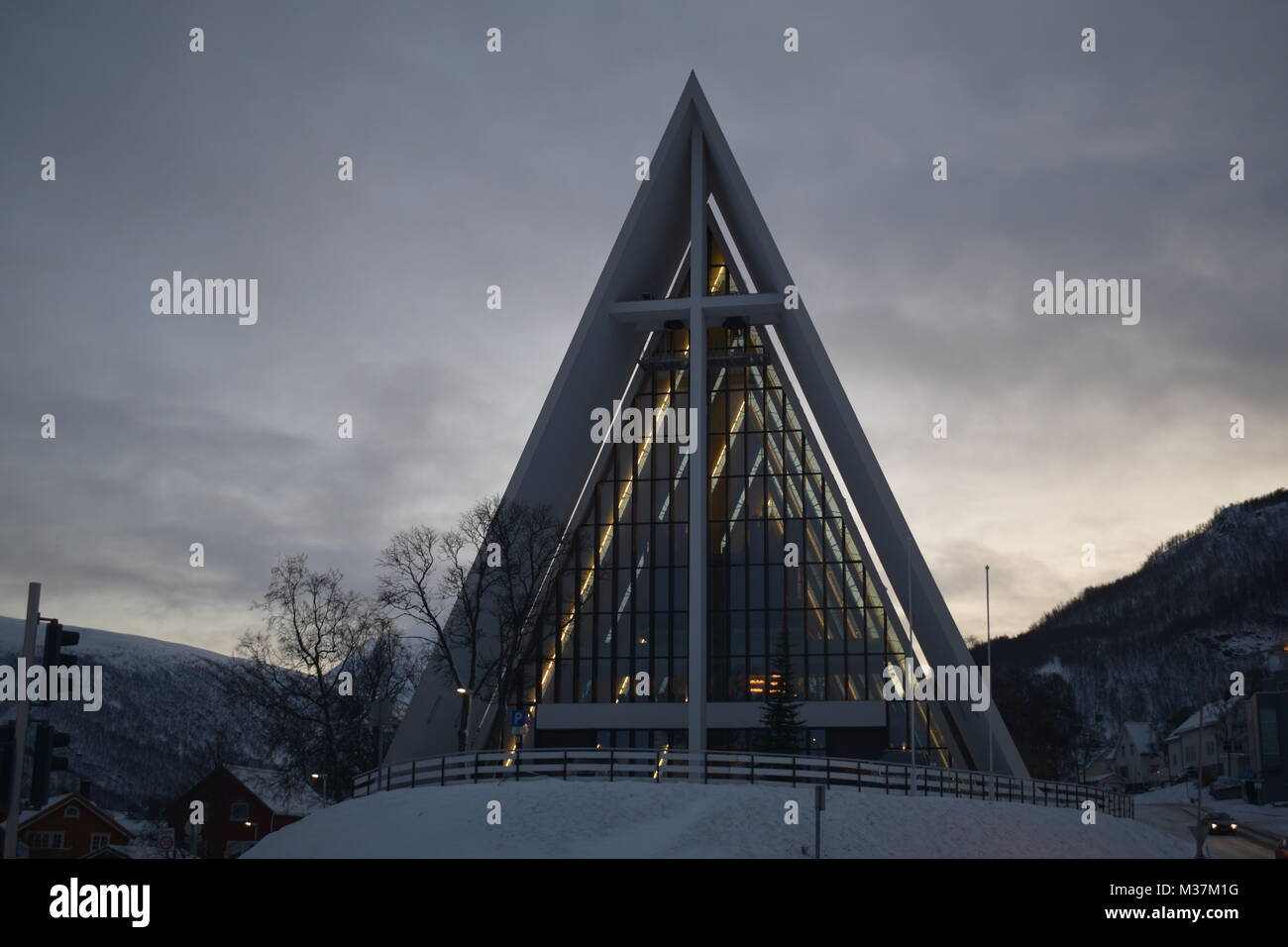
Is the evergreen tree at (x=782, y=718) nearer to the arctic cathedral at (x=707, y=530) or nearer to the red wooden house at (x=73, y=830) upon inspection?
the arctic cathedral at (x=707, y=530)

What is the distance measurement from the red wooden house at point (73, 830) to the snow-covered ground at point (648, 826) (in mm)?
51598

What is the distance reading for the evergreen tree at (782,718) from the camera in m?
42.2

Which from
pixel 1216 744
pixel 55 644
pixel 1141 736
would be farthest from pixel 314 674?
pixel 1141 736

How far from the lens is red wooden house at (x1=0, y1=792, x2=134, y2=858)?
7112cm

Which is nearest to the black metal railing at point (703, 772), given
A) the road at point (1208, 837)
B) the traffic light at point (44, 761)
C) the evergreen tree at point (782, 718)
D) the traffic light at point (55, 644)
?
the evergreen tree at point (782, 718)

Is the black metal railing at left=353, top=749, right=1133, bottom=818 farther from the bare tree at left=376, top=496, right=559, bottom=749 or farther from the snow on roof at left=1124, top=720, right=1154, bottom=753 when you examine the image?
the snow on roof at left=1124, top=720, right=1154, bottom=753

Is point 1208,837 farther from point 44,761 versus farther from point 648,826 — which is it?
point 44,761

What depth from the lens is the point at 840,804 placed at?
89.7 ft

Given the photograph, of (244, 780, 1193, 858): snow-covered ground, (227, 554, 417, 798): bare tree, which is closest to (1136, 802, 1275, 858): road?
(244, 780, 1193, 858): snow-covered ground

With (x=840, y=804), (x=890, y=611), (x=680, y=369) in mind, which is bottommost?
(x=840, y=804)
